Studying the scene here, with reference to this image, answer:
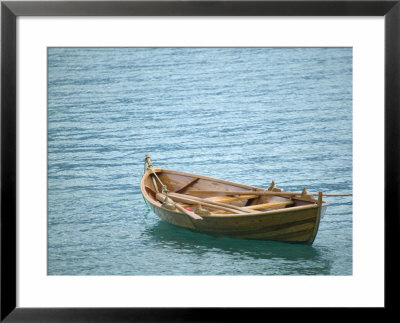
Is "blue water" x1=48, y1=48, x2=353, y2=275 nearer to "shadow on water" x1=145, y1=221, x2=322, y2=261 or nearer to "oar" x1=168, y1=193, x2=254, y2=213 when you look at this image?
"shadow on water" x1=145, y1=221, x2=322, y2=261

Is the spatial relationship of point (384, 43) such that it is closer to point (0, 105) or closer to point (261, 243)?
point (261, 243)

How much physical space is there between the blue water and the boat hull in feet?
0.15

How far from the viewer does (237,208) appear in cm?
296

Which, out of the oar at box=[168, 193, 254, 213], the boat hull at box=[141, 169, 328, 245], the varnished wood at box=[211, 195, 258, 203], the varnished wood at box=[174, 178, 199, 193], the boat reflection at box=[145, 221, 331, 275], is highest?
the varnished wood at box=[174, 178, 199, 193]

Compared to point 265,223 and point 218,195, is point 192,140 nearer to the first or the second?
point 218,195

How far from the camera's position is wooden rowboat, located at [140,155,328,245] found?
287 centimetres

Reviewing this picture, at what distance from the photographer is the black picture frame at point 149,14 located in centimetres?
277

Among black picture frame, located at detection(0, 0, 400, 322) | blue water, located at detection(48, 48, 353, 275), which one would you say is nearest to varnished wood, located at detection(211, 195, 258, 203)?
blue water, located at detection(48, 48, 353, 275)

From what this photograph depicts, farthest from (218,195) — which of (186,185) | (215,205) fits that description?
(186,185)

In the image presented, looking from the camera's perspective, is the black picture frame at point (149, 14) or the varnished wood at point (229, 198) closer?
the black picture frame at point (149, 14)

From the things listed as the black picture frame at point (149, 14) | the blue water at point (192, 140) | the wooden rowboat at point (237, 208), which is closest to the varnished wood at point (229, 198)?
the wooden rowboat at point (237, 208)

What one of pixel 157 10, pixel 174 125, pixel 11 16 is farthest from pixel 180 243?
pixel 11 16

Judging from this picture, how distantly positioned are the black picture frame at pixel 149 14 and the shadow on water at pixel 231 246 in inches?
11.9

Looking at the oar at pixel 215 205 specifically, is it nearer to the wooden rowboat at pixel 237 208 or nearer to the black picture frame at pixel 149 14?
the wooden rowboat at pixel 237 208
